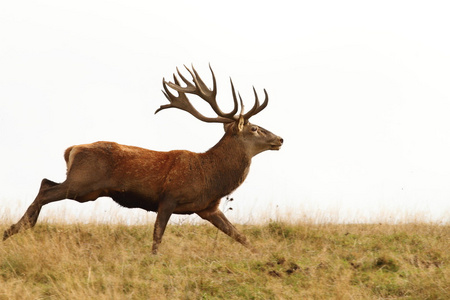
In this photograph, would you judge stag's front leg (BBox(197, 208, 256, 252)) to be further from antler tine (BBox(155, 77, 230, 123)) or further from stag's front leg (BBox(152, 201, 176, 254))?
antler tine (BBox(155, 77, 230, 123))

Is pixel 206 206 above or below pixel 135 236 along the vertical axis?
above

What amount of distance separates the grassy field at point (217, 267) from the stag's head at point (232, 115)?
Result: 1.58m

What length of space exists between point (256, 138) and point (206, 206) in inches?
53.2

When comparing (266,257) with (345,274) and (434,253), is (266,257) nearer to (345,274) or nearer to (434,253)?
(345,274)

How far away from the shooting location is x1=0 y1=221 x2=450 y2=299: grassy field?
6.72 meters

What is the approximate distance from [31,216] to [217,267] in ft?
10.0

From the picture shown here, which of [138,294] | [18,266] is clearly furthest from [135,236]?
[138,294]

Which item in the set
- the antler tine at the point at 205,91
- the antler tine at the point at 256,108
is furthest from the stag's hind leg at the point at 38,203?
the antler tine at the point at 256,108

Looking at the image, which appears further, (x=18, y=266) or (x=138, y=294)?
(x=18, y=266)

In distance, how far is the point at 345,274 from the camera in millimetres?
7414

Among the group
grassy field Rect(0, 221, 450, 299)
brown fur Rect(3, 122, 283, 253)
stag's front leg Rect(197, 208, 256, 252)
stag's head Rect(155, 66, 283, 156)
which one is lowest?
grassy field Rect(0, 221, 450, 299)

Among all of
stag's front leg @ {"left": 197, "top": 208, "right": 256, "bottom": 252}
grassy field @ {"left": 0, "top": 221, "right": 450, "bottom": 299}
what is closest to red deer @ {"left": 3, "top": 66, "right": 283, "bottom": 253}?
stag's front leg @ {"left": 197, "top": 208, "right": 256, "bottom": 252}

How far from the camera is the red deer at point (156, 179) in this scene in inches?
354

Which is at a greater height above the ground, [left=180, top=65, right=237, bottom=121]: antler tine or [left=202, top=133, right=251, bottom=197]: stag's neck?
[left=180, top=65, right=237, bottom=121]: antler tine
